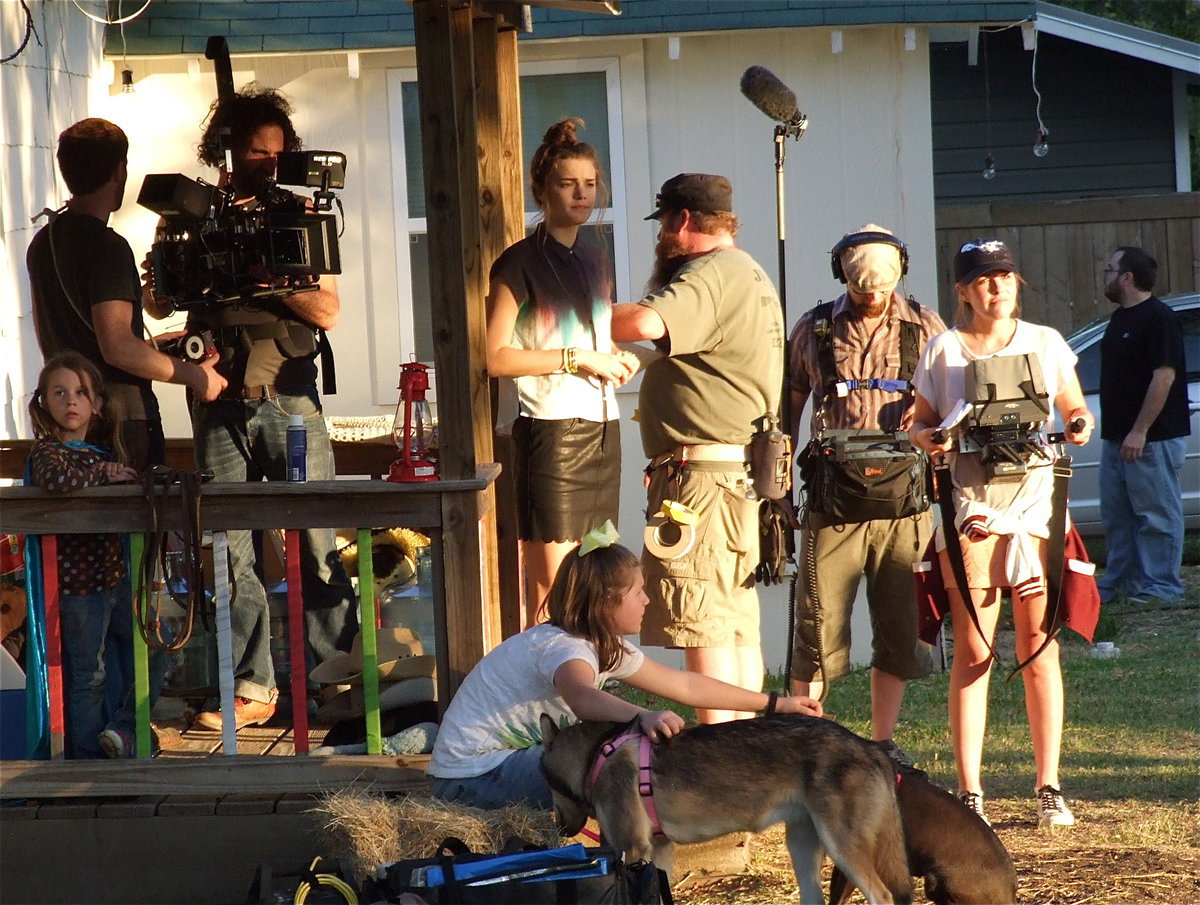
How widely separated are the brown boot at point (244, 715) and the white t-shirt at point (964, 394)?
2370mm

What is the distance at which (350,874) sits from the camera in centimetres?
356

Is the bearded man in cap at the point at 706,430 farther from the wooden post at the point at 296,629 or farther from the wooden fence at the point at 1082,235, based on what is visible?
the wooden fence at the point at 1082,235

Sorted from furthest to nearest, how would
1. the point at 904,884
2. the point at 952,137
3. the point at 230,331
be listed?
the point at 952,137
the point at 230,331
the point at 904,884

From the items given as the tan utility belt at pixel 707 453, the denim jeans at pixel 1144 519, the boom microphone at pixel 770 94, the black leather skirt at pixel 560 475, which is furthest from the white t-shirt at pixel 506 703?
the denim jeans at pixel 1144 519

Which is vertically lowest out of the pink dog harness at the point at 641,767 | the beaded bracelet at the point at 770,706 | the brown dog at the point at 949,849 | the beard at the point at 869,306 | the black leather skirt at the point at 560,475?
the brown dog at the point at 949,849

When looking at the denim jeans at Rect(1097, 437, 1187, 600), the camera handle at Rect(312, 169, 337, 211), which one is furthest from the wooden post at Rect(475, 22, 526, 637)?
the denim jeans at Rect(1097, 437, 1187, 600)

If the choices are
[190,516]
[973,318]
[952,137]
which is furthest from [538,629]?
[952,137]

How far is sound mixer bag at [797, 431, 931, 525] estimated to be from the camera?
475 cm

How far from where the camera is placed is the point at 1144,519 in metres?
8.79

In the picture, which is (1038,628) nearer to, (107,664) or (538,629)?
(538,629)

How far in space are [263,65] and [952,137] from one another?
792cm

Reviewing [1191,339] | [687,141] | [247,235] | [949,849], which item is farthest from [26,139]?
[1191,339]

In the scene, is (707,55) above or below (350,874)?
above

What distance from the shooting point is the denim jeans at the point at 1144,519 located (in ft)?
28.4
